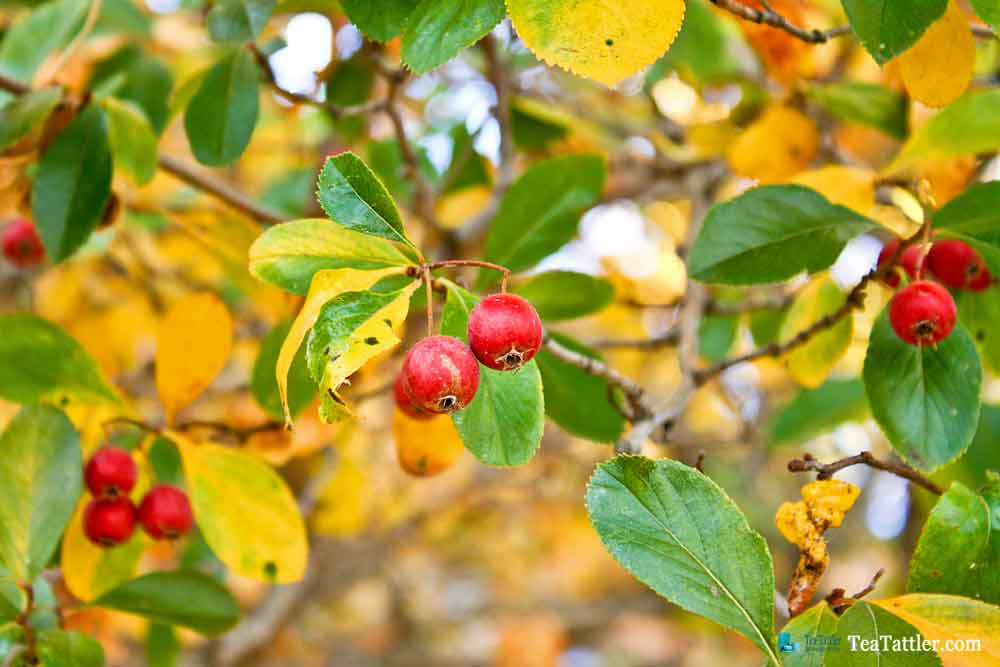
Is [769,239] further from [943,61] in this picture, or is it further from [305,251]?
[305,251]

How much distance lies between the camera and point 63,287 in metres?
2.23

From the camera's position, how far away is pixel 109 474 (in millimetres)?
1079

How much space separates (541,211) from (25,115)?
1.87 ft

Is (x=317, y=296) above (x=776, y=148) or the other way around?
above

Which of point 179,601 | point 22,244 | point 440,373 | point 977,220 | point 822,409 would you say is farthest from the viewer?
point 822,409

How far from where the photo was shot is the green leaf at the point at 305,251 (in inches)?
31.5

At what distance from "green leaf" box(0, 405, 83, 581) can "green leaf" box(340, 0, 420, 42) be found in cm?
52

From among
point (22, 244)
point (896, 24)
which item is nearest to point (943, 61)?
point (896, 24)

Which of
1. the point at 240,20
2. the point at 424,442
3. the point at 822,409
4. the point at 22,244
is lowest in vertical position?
the point at 822,409

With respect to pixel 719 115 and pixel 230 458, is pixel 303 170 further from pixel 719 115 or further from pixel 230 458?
pixel 230 458

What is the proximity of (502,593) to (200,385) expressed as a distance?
2741 mm

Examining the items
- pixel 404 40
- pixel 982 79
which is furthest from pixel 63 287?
pixel 982 79

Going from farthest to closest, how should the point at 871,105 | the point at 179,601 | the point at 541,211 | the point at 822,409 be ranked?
1. the point at 822,409
2. the point at 871,105
3. the point at 541,211
4. the point at 179,601

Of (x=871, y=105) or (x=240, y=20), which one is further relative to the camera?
(x=871, y=105)
